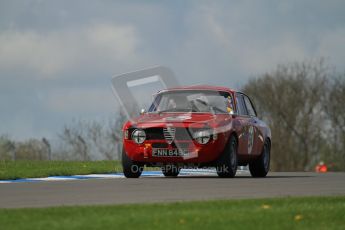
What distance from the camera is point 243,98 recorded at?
67.3 ft

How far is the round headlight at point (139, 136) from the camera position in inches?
712

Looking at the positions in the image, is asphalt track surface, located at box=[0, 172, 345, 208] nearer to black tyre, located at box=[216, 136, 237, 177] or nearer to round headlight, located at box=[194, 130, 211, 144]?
black tyre, located at box=[216, 136, 237, 177]

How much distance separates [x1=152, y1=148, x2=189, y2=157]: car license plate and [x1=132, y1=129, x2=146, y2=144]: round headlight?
1.01ft

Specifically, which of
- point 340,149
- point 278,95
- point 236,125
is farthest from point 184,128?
point 278,95

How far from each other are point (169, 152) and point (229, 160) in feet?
3.98

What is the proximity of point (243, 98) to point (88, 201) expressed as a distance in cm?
899

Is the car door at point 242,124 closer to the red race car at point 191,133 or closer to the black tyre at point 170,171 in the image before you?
the red race car at point 191,133

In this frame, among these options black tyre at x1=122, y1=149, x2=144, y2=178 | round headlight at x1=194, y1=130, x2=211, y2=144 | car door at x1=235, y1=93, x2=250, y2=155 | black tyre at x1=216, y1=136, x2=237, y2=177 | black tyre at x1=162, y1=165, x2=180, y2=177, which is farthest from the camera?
black tyre at x1=162, y1=165, x2=180, y2=177

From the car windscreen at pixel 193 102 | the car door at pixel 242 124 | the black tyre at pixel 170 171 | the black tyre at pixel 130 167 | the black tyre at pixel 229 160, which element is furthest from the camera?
the black tyre at pixel 170 171

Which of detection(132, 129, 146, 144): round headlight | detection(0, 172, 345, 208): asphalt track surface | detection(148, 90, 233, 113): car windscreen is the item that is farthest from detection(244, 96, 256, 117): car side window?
detection(0, 172, 345, 208): asphalt track surface

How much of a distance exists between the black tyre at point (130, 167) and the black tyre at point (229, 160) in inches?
65.7

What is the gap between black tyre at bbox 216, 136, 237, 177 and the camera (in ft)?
59.2

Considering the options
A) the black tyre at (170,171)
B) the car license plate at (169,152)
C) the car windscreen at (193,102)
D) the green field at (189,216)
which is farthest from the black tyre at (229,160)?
the green field at (189,216)

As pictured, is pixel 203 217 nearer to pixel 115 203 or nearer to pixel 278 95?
pixel 115 203
